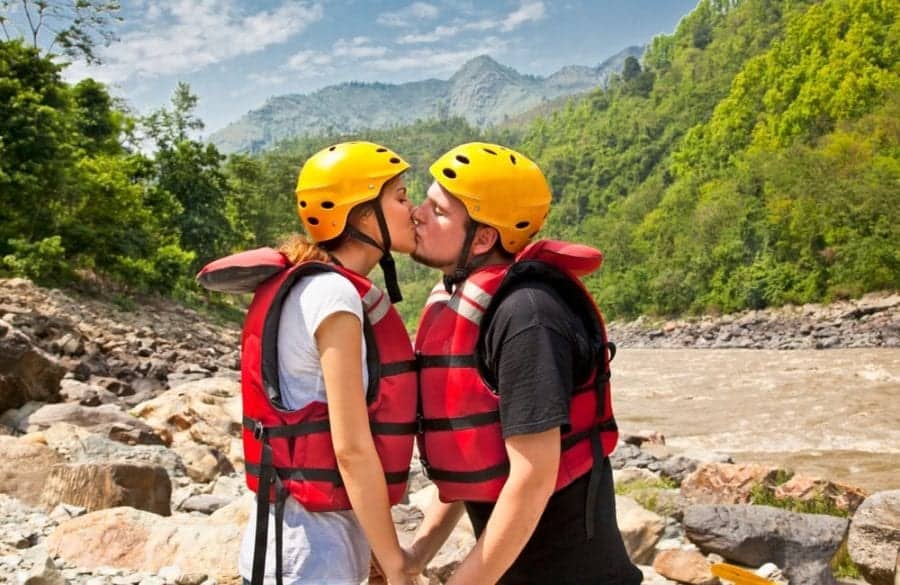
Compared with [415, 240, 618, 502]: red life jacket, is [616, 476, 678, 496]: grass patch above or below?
below

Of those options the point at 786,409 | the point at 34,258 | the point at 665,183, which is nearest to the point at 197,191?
the point at 34,258

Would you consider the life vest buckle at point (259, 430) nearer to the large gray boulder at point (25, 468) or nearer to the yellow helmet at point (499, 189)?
the yellow helmet at point (499, 189)

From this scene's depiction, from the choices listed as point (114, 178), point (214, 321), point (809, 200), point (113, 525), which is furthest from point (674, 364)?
point (113, 525)

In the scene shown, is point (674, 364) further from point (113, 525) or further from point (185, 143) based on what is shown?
point (113, 525)

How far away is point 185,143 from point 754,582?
124 ft

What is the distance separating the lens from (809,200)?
172ft

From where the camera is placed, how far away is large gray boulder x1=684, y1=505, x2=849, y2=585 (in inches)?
220

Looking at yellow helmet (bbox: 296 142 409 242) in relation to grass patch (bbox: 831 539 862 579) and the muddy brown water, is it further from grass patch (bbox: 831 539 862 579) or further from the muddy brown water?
the muddy brown water

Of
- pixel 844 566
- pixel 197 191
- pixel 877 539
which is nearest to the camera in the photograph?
pixel 877 539

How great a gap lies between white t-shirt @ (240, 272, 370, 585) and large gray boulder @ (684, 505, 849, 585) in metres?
4.58

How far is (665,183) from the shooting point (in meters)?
95.3

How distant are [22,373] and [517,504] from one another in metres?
8.60

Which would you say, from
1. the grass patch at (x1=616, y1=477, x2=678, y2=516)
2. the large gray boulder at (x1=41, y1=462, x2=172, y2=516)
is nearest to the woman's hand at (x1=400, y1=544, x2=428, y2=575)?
the large gray boulder at (x1=41, y1=462, x2=172, y2=516)

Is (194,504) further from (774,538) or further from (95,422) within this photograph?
(774,538)
